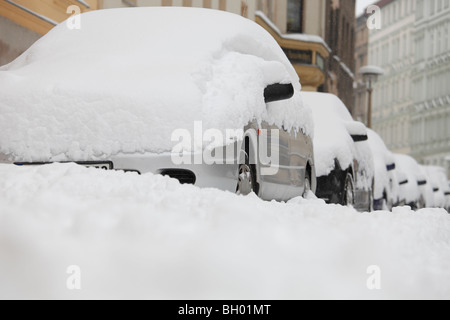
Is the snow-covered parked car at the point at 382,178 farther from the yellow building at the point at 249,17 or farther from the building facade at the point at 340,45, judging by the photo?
the building facade at the point at 340,45

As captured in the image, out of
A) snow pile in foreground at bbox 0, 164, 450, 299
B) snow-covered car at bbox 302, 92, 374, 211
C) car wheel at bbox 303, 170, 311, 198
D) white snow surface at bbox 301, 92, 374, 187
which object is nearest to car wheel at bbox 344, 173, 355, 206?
snow-covered car at bbox 302, 92, 374, 211

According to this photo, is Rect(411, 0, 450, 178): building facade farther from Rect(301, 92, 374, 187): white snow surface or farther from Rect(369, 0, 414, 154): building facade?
Rect(301, 92, 374, 187): white snow surface

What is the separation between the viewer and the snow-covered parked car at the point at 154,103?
5.27 metres

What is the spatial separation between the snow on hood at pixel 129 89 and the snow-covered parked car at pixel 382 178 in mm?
8081

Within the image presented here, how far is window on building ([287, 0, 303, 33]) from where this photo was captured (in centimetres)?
3272

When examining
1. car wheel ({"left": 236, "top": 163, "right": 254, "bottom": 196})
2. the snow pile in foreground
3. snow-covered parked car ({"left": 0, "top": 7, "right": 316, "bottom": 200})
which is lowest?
the snow pile in foreground

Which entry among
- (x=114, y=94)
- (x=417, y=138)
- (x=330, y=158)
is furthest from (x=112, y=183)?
(x=417, y=138)

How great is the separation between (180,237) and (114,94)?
2.37 metres

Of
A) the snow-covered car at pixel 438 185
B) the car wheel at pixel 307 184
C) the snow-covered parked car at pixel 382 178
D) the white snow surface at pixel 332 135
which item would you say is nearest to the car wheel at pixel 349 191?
the white snow surface at pixel 332 135

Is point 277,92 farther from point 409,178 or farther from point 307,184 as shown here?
point 409,178

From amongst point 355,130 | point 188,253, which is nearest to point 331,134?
point 355,130

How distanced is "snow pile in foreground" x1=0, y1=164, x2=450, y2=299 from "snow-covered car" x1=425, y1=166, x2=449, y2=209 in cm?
2488

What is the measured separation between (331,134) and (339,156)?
372mm
